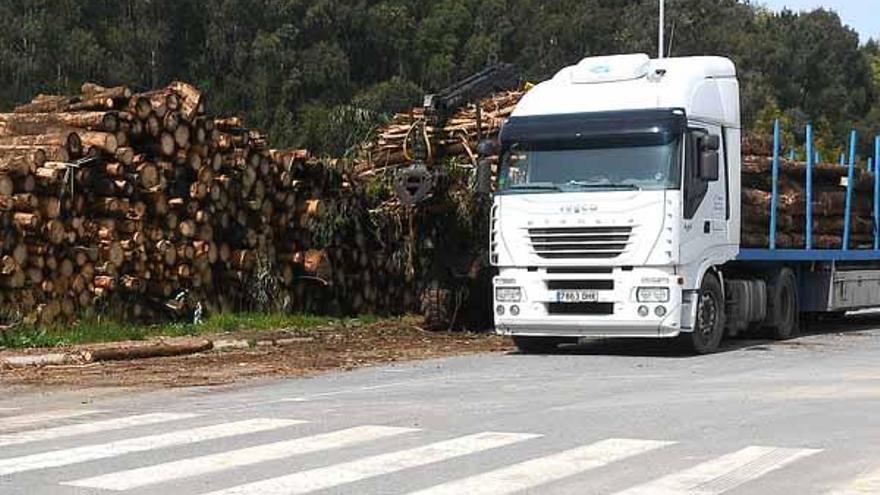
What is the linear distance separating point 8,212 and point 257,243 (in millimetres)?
4914

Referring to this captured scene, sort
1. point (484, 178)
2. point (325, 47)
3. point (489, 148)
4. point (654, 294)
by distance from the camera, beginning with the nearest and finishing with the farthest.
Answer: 1. point (654, 294)
2. point (489, 148)
3. point (484, 178)
4. point (325, 47)

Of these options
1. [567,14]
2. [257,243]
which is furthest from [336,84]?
[257,243]

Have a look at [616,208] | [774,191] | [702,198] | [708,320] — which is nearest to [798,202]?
[774,191]

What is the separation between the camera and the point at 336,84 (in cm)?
6950

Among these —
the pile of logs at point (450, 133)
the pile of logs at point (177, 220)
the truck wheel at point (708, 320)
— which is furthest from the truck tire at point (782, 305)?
the pile of logs at point (450, 133)

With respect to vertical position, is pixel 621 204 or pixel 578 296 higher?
pixel 621 204

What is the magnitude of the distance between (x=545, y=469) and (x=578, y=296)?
8.34 meters

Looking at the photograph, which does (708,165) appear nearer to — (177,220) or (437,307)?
(437,307)

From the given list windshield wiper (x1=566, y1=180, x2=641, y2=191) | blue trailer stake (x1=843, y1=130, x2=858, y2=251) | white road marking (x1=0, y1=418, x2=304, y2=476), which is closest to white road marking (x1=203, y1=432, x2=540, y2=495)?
white road marking (x1=0, y1=418, x2=304, y2=476)

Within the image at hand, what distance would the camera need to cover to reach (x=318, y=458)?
948 centimetres

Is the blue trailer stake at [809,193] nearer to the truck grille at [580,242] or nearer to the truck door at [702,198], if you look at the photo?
the truck door at [702,198]

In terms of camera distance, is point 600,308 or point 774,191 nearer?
point 600,308

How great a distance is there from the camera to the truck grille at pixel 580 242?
56.2 feet

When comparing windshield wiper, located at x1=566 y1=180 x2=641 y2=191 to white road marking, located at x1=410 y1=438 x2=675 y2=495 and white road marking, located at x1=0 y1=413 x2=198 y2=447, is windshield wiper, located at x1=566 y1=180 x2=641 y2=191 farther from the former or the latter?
white road marking, located at x1=410 y1=438 x2=675 y2=495
